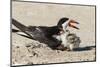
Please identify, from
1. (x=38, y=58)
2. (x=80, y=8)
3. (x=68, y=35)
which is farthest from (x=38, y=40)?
(x=80, y=8)

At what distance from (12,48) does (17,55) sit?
4.0 inches

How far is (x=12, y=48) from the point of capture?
7.64ft

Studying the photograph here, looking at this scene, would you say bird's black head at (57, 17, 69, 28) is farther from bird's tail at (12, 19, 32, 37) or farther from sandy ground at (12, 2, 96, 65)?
bird's tail at (12, 19, 32, 37)

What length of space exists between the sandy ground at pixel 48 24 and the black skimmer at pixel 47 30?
0.05 metres

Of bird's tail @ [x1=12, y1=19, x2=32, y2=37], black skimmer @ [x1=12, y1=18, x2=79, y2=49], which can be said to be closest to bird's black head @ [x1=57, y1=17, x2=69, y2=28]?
black skimmer @ [x1=12, y1=18, x2=79, y2=49]

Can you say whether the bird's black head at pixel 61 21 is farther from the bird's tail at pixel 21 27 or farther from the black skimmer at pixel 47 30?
the bird's tail at pixel 21 27

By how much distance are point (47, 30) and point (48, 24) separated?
0.24 ft

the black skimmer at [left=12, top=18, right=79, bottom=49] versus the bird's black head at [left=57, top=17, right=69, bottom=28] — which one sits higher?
the bird's black head at [left=57, top=17, right=69, bottom=28]

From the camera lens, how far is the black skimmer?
2.40 metres

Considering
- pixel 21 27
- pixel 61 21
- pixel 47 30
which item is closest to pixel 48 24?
pixel 47 30

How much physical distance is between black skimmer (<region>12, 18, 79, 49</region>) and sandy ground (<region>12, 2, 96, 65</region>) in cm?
5

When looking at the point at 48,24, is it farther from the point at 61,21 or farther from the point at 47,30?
the point at 61,21

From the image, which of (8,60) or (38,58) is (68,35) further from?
(8,60)

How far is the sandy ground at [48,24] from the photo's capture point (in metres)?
2.36
